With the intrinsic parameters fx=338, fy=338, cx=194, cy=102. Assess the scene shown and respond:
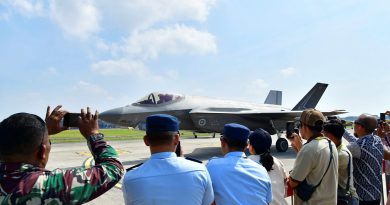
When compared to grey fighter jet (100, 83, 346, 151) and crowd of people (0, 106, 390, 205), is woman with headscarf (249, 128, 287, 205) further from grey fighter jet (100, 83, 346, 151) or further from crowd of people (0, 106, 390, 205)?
grey fighter jet (100, 83, 346, 151)

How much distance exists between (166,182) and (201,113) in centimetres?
1400

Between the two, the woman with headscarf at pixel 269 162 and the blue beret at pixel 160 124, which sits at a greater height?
the blue beret at pixel 160 124

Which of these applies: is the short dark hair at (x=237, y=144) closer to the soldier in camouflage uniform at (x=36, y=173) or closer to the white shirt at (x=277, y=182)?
the white shirt at (x=277, y=182)

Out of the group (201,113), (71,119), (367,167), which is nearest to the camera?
(71,119)

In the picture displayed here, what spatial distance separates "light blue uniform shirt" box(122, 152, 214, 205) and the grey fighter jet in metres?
12.7

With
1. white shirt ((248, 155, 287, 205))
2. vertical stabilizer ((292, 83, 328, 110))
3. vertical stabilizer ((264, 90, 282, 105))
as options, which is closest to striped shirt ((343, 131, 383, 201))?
white shirt ((248, 155, 287, 205))

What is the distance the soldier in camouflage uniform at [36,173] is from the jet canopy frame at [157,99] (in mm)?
13466

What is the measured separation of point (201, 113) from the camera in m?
16.4

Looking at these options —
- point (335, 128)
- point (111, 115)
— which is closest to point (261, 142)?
point (335, 128)

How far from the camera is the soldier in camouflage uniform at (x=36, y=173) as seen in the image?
1.77m

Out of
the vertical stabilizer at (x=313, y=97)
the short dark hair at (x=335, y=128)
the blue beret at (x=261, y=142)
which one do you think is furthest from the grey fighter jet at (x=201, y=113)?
the blue beret at (x=261, y=142)

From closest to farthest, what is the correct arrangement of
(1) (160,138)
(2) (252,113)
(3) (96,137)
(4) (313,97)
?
(3) (96,137)
(1) (160,138)
(2) (252,113)
(4) (313,97)

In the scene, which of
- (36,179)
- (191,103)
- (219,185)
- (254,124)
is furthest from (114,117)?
(36,179)

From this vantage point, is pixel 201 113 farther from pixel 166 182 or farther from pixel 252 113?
pixel 166 182
